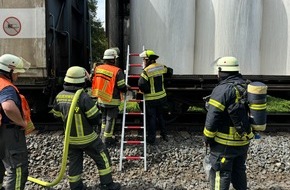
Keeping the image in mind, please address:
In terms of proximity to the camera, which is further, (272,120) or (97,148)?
(272,120)

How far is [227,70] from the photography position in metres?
3.59

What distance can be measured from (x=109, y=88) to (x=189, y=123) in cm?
234

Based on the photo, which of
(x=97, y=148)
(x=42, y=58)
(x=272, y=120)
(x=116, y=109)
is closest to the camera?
(x=97, y=148)

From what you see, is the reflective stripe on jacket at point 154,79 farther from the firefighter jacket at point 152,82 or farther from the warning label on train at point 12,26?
the warning label on train at point 12,26

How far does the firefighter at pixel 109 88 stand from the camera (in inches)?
217

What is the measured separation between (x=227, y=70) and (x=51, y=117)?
5410 mm

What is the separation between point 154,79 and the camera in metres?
5.75

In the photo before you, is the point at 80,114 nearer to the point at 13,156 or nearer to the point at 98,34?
the point at 13,156

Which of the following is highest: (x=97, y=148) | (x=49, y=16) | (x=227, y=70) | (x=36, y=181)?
(x=49, y=16)

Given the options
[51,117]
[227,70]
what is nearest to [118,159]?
[227,70]

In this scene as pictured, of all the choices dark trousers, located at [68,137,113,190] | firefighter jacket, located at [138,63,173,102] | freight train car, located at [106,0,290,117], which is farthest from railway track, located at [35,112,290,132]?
dark trousers, located at [68,137,113,190]

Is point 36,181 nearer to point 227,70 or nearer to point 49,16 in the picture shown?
point 227,70

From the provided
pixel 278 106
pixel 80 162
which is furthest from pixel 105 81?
pixel 278 106

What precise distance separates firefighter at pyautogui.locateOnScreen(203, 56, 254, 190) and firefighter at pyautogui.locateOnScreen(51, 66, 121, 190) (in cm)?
144
